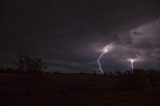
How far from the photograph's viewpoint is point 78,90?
30891 mm

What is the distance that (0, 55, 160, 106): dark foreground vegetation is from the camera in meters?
25.1

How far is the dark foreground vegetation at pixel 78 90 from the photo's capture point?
25089mm

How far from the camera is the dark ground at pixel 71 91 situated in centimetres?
2492

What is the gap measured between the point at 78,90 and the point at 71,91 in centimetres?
104

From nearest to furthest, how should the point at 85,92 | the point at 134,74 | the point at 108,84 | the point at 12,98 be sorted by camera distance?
the point at 12,98 → the point at 85,92 → the point at 108,84 → the point at 134,74

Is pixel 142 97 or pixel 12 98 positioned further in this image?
pixel 142 97

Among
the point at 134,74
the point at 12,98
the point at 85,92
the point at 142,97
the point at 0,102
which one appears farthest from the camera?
the point at 134,74

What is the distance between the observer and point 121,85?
34750 millimetres

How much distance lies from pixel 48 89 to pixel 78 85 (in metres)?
4.14

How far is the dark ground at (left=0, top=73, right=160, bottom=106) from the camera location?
81.8 feet

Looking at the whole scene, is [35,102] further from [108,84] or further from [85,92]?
[108,84]

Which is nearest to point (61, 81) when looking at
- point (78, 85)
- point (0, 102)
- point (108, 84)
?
point (78, 85)

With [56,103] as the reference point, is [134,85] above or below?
above

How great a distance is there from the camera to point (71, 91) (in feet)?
99.1
